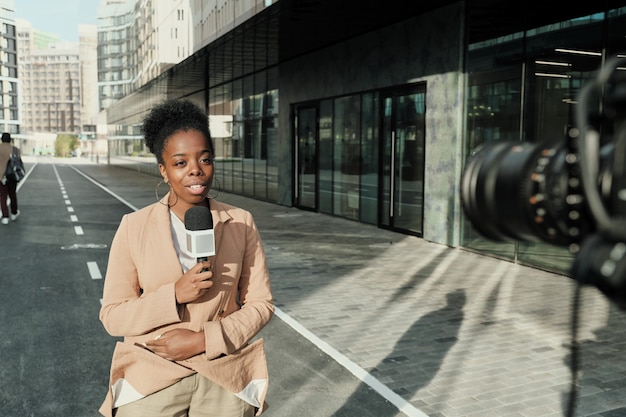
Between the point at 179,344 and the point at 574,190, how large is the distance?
4.57 feet

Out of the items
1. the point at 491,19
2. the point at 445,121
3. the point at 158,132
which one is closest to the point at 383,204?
the point at 445,121

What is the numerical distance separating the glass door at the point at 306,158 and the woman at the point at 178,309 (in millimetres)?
15621

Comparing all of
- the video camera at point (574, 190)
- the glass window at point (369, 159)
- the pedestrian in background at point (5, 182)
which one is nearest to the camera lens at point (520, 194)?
the video camera at point (574, 190)

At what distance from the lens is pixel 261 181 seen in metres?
22.3

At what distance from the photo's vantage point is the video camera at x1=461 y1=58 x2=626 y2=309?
45.1 inches

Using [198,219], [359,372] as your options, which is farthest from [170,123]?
[359,372]

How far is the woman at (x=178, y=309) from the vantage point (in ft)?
6.92

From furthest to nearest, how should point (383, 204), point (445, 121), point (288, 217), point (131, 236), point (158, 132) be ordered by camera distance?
1. point (288, 217)
2. point (383, 204)
3. point (445, 121)
4. point (158, 132)
5. point (131, 236)

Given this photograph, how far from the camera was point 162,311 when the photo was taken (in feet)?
6.81

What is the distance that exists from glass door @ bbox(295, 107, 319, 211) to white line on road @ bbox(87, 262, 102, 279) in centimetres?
883

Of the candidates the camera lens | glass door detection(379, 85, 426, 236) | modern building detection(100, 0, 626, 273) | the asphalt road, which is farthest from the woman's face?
glass door detection(379, 85, 426, 236)

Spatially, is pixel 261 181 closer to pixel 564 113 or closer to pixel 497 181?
pixel 564 113

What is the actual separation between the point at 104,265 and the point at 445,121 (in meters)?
6.81

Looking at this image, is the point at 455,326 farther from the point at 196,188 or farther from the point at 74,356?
the point at 196,188
